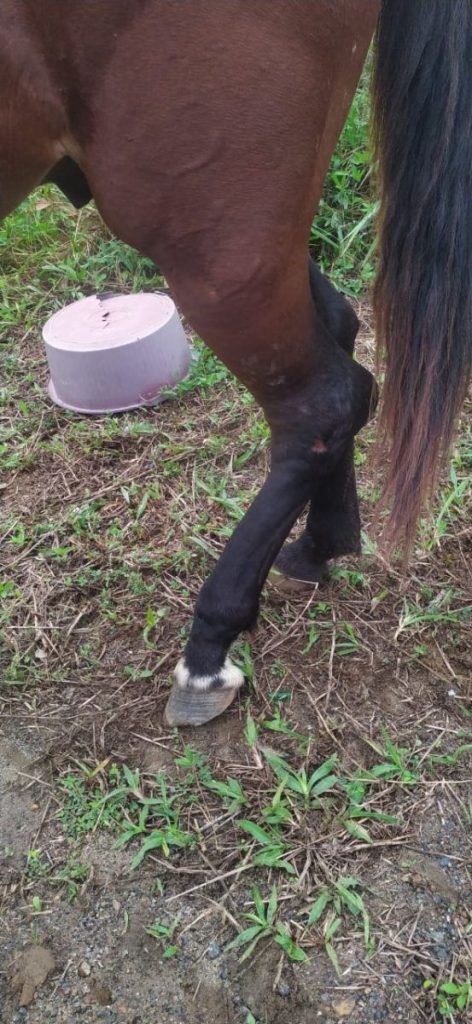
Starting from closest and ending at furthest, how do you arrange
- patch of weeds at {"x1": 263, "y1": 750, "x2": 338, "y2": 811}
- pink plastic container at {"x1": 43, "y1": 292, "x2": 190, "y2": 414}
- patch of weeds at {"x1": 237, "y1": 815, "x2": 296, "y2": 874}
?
1. patch of weeds at {"x1": 237, "y1": 815, "x2": 296, "y2": 874}
2. patch of weeds at {"x1": 263, "y1": 750, "x2": 338, "y2": 811}
3. pink plastic container at {"x1": 43, "y1": 292, "x2": 190, "y2": 414}

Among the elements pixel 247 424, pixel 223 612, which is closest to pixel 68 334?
pixel 247 424

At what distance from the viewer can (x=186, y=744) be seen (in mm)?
1754

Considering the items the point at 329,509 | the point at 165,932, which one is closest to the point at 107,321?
the point at 329,509

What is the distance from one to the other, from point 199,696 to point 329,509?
0.54 m

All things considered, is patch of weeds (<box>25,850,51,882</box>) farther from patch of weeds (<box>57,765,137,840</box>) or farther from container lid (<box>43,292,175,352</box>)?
container lid (<box>43,292,175,352</box>)

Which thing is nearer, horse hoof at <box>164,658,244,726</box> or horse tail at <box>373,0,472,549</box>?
horse tail at <box>373,0,472,549</box>

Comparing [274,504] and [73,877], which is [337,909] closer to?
[73,877]

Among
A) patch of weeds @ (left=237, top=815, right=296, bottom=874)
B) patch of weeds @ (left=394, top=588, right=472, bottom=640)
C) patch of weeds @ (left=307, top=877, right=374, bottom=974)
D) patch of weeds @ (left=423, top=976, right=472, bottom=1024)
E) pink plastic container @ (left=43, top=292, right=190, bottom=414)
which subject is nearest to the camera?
patch of weeds @ (left=423, top=976, right=472, bottom=1024)

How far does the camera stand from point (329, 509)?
1894mm

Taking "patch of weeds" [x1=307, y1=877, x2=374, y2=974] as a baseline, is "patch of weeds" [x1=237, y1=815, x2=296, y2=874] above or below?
above

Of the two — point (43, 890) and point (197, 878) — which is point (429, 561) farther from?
point (43, 890)

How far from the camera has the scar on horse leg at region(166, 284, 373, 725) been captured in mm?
1536

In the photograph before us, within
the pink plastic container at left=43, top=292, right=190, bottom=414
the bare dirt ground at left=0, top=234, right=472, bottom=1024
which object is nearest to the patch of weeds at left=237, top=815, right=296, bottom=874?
the bare dirt ground at left=0, top=234, right=472, bottom=1024

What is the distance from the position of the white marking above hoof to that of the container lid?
125 centimetres
